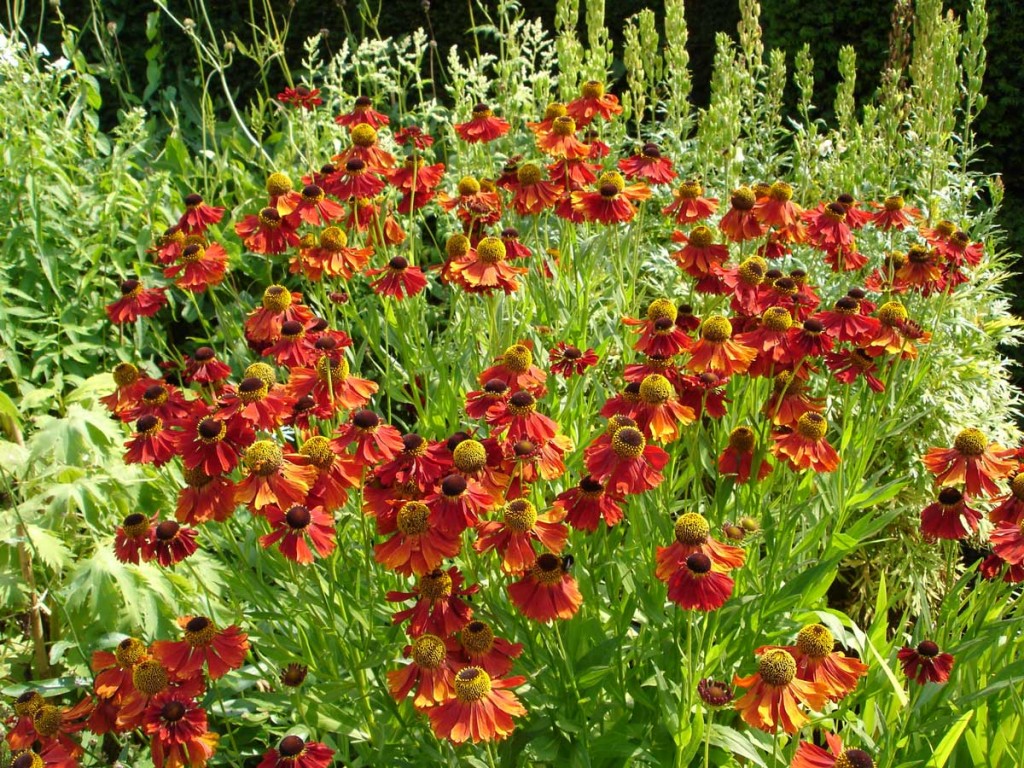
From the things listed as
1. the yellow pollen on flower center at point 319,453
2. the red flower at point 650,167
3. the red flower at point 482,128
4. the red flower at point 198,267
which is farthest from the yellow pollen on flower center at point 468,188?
the yellow pollen on flower center at point 319,453

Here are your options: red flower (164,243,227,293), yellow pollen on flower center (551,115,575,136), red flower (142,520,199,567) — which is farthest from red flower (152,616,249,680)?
yellow pollen on flower center (551,115,575,136)

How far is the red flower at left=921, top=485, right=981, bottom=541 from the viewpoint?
5.58 feet

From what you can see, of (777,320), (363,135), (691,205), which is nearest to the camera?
(777,320)

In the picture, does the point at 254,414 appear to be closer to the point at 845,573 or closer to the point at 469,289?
the point at 469,289

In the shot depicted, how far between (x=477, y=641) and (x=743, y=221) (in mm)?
1225

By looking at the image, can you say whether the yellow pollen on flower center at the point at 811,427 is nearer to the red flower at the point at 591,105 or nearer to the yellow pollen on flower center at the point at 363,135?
the red flower at the point at 591,105

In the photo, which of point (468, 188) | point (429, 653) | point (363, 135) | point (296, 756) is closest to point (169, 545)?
point (296, 756)

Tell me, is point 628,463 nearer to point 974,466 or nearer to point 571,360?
point 571,360

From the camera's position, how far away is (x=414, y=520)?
147cm

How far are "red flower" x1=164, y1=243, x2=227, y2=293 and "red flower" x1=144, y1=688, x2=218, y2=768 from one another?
1.01 m

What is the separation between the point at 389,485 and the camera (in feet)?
5.35

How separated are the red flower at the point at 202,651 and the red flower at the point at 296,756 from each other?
15 cm

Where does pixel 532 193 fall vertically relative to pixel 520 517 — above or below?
above

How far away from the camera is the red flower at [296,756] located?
1467 millimetres
